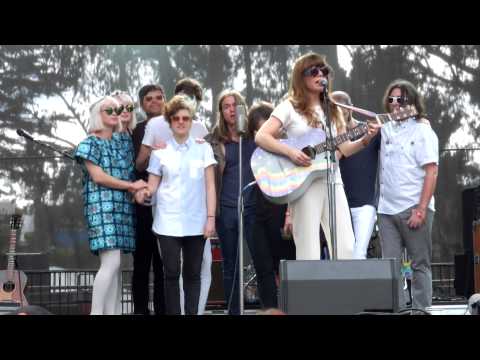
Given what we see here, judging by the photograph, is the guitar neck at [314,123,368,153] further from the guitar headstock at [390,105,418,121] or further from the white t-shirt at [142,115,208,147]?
the white t-shirt at [142,115,208,147]

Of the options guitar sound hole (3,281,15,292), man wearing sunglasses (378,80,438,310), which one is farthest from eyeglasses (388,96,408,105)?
guitar sound hole (3,281,15,292)

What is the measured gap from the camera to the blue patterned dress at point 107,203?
6.46m

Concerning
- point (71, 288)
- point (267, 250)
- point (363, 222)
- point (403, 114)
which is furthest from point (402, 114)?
point (71, 288)

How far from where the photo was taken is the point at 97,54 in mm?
11461

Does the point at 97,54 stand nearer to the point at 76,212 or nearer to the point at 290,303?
the point at 76,212

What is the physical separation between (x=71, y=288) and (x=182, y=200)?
15.3 ft

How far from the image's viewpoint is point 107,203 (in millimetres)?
6523

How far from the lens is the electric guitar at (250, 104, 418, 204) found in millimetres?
6113

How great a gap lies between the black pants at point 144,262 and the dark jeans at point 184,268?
509 millimetres

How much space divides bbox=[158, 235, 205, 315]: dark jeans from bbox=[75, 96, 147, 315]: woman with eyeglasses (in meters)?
0.30

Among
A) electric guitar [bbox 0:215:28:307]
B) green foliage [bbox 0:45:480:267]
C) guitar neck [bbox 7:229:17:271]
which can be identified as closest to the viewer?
electric guitar [bbox 0:215:28:307]
